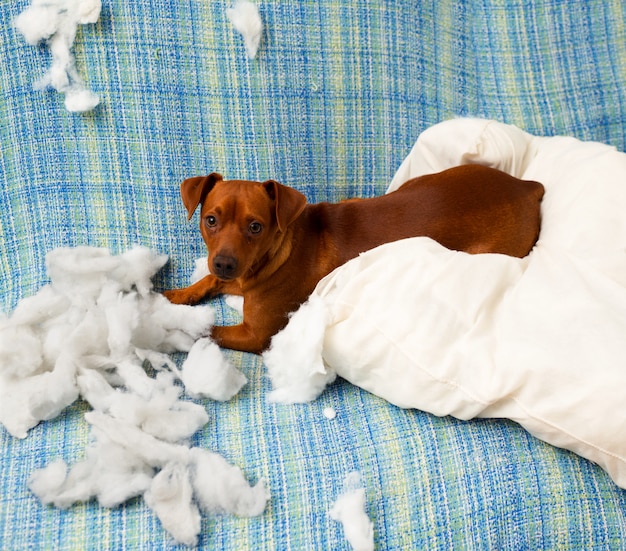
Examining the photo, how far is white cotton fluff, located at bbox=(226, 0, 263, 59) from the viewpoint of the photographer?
2002 millimetres

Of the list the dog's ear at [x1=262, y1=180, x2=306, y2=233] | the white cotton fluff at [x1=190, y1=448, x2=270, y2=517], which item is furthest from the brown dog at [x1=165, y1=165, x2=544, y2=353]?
the white cotton fluff at [x1=190, y1=448, x2=270, y2=517]

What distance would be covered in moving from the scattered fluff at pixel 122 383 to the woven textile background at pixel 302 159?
0.15 feet

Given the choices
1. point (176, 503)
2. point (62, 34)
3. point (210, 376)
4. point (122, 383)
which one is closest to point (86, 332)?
point (122, 383)

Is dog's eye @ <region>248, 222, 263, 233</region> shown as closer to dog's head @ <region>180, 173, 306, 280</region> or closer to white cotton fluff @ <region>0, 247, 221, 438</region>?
dog's head @ <region>180, 173, 306, 280</region>

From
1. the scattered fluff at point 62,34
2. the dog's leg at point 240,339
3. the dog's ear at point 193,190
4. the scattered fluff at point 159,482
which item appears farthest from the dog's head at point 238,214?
the scattered fluff at point 159,482

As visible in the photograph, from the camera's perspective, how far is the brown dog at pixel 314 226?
6.09ft

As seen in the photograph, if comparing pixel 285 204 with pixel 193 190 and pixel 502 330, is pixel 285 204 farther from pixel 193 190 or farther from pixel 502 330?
pixel 502 330

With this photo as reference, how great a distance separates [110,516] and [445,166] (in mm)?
1632

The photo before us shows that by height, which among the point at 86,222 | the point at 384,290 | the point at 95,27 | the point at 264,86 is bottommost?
Result: the point at 384,290

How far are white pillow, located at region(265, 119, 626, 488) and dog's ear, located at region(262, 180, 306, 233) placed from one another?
0.77 feet

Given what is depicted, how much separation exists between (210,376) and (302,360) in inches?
9.9

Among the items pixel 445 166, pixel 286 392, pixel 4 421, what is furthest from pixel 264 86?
pixel 4 421

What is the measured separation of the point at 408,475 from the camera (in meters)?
1.42

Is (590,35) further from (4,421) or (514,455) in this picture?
(4,421)
